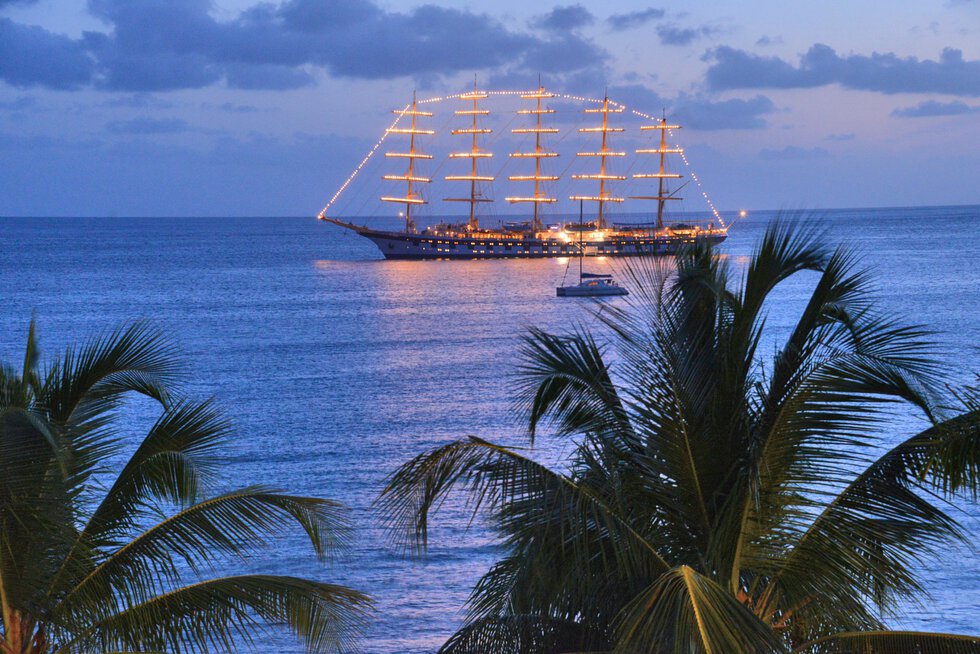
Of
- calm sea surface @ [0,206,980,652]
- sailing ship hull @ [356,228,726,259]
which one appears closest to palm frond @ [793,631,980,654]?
calm sea surface @ [0,206,980,652]

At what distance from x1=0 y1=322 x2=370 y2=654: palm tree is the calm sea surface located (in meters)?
2.69

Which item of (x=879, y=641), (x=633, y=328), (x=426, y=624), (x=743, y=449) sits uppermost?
(x=633, y=328)

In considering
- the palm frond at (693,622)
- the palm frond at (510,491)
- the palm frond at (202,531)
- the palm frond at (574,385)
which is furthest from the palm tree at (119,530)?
the palm frond at (693,622)

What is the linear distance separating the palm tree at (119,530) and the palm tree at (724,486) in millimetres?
866

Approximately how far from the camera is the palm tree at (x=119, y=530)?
672cm

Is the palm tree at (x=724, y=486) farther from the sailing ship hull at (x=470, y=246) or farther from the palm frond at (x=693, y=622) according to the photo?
the sailing ship hull at (x=470, y=246)

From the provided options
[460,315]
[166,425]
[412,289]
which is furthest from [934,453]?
[412,289]

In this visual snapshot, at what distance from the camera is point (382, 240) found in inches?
4855

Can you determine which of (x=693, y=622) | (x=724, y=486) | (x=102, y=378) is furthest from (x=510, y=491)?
(x=102, y=378)

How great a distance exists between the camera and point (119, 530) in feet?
25.7

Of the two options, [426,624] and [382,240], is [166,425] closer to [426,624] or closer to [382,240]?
[426,624]

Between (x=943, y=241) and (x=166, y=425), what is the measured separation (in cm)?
15214

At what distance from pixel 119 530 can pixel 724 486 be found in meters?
4.02

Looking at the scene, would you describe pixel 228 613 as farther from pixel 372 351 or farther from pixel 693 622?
pixel 372 351
